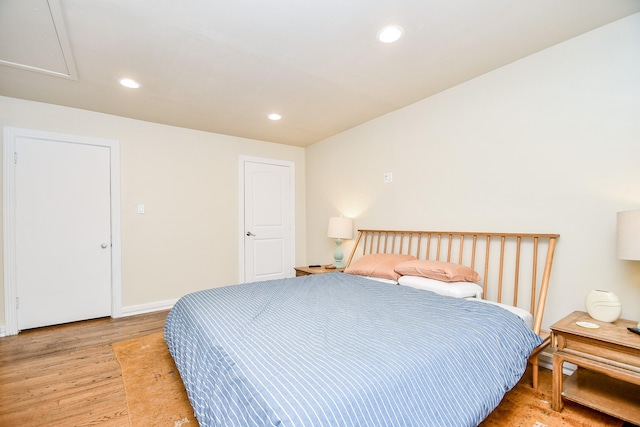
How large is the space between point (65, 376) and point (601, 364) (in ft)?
11.2

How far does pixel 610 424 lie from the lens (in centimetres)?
154

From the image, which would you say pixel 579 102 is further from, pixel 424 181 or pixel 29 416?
pixel 29 416

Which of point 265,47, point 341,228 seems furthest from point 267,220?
point 265,47

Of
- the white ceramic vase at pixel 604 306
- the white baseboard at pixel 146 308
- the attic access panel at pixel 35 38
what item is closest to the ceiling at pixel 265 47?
the attic access panel at pixel 35 38

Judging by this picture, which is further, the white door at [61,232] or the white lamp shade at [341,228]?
the white lamp shade at [341,228]

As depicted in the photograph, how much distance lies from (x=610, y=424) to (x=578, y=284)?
83 centimetres

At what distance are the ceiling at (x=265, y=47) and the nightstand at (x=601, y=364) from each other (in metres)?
1.87

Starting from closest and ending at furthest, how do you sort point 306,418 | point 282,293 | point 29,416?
point 306,418, point 29,416, point 282,293

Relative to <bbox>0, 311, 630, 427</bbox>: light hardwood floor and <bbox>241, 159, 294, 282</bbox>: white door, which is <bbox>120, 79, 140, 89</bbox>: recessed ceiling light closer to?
<bbox>241, 159, 294, 282</bbox>: white door

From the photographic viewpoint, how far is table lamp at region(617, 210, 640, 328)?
1539mm

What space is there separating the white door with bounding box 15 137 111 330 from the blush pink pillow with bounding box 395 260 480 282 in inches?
133

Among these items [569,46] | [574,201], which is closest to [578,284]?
[574,201]

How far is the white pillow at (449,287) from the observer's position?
218 centimetres

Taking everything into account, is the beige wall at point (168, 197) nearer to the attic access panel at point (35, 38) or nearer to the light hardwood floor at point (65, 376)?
the light hardwood floor at point (65, 376)
